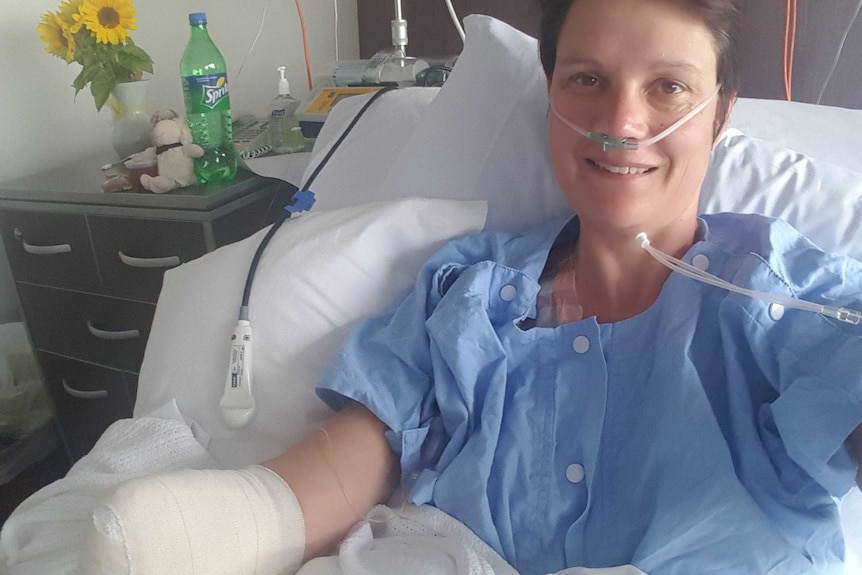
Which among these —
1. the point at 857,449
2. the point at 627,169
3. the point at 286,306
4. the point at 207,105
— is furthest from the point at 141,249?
the point at 857,449

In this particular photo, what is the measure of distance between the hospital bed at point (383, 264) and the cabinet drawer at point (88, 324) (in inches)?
15.4

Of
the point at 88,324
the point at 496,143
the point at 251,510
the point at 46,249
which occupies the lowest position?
the point at 88,324

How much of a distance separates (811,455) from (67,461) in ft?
5.47

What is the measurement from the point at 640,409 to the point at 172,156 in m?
1.04

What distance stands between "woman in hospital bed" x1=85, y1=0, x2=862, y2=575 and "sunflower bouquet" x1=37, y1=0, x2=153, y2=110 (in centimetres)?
97

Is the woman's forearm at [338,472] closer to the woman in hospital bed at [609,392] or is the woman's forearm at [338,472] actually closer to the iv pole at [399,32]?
the woman in hospital bed at [609,392]

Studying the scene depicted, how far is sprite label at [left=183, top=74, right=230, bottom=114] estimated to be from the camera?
1.37m

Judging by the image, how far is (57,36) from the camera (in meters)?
1.43

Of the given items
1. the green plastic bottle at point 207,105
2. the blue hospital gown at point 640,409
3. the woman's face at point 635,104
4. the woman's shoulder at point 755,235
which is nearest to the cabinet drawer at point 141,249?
the green plastic bottle at point 207,105

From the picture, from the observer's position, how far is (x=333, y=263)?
37.6 inches

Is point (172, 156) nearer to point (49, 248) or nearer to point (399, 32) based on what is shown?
point (49, 248)

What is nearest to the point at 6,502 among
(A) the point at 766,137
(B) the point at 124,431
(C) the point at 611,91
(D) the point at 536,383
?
(B) the point at 124,431

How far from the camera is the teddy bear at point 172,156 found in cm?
134

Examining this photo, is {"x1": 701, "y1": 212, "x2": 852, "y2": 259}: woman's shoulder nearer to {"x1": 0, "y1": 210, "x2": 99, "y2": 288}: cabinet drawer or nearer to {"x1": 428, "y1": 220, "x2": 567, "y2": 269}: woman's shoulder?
{"x1": 428, "y1": 220, "x2": 567, "y2": 269}: woman's shoulder
